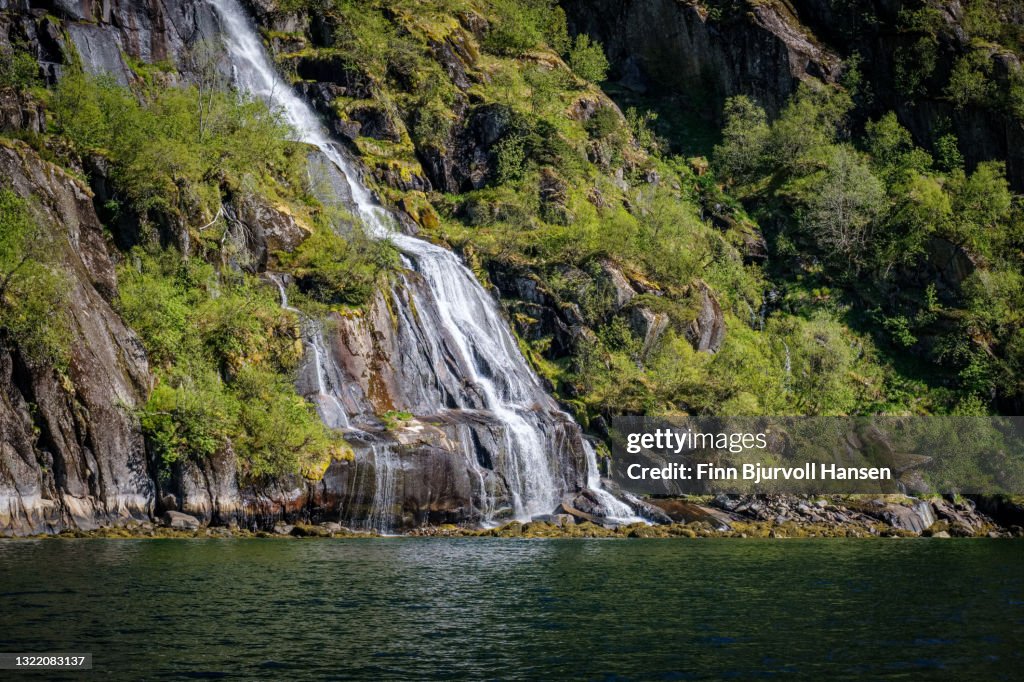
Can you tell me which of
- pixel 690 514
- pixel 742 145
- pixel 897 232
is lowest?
pixel 690 514

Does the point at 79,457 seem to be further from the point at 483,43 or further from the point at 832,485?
the point at 483,43


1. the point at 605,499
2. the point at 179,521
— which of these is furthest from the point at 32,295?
the point at 605,499

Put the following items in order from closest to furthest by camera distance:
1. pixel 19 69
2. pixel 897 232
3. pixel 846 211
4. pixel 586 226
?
pixel 19 69
pixel 586 226
pixel 846 211
pixel 897 232

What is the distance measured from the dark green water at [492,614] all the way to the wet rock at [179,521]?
3673mm

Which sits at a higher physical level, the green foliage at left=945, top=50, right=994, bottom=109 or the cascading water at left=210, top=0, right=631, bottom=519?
the green foliage at left=945, top=50, right=994, bottom=109

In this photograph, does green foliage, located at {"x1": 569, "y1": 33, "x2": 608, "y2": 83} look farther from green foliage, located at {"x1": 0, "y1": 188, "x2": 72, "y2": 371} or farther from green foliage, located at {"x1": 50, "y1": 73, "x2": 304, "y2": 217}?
green foliage, located at {"x1": 0, "y1": 188, "x2": 72, "y2": 371}

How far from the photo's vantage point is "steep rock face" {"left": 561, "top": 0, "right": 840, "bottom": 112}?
350ft

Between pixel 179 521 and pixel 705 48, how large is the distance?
93873 millimetres

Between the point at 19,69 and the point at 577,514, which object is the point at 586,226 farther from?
the point at 19,69

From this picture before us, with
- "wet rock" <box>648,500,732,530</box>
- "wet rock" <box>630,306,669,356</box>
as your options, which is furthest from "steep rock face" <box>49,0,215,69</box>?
"wet rock" <box>648,500,732,530</box>

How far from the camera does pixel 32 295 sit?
38.5 meters

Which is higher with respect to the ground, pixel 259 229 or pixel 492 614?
pixel 259 229

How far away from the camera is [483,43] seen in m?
100

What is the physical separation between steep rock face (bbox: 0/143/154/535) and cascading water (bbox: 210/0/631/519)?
1099cm
